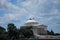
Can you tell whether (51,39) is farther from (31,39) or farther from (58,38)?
(31,39)

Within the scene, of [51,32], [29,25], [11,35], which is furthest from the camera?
[51,32]

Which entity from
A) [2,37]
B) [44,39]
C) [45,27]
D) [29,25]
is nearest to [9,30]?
[2,37]

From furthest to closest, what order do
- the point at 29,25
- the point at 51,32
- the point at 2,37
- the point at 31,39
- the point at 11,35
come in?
the point at 51,32 < the point at 29,25 < the point at 31,39 < the point at 11,35 < the point at 2,37

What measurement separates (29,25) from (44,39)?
12.0 metres

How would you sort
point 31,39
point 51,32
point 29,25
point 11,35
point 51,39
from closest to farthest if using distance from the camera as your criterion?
1. point 11,35
2. point 31,39
3. point 51,39
4. point 29,25
5. point 51,32

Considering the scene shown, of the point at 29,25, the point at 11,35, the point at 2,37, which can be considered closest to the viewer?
the point at 2,37

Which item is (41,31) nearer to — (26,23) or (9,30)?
(26,23)

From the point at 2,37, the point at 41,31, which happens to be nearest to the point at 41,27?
the point at 41,31

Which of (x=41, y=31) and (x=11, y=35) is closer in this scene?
(x=11, y=35)

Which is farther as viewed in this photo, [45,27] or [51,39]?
[45,27]

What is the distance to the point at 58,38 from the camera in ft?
360

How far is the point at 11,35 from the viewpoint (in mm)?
80562

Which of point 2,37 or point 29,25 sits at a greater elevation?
point 29,25

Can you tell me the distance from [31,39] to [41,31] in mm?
22142
